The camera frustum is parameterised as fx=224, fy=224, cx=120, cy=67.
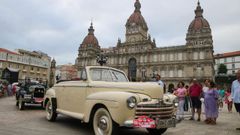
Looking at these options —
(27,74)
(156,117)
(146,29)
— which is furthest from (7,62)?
(156,117)

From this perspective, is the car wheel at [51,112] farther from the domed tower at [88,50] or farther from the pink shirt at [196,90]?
the domed tower at [88,50]

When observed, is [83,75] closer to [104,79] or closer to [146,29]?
[104,79]

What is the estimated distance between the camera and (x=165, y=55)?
6141 centimetres

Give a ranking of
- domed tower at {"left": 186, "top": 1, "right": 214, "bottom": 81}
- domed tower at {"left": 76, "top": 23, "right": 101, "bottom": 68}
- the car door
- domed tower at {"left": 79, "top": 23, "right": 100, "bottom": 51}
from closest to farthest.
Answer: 1. the car door
2. domed tower at {"left": 186, "top": 1, "right": 214, "bottom": 81}
3. domed tower at {"left": 76, "top": 23, "right": 101, "bottom": 68}
4. domed tower at {"left": 79, "top": 23, "right": 100, "bottom": 51}

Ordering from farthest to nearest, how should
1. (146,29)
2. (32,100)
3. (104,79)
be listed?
(146,29) < (32,100) < (104,79)

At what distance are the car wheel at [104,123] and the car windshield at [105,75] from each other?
1250 mm

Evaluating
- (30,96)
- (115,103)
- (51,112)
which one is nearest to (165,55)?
(30,96)

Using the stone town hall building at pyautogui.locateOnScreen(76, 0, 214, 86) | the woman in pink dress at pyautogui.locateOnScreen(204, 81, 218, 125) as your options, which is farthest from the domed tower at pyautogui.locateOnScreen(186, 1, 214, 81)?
the woman in pink dress at pyautogui.locateOnScreen(204, 81, 218, 125)

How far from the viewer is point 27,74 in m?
65.8

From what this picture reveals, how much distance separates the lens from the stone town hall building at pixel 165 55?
56.1 meters

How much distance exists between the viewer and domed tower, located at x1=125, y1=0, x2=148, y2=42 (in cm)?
6650

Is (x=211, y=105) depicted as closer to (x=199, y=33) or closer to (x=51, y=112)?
(x=51, y=112)

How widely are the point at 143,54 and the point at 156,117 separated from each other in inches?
2370

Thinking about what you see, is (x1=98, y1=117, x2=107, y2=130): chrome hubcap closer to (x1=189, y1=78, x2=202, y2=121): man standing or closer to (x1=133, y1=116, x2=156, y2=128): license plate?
(x1=133, y1=116, x2=156, y2=128): license plate
